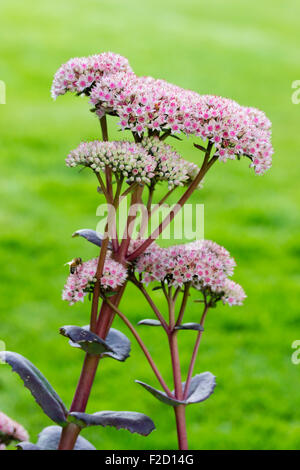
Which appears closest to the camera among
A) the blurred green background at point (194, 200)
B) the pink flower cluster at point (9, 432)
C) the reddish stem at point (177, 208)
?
the reddish stem at point (177, 208)

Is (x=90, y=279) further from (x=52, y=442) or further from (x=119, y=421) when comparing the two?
(x=52, y=442)

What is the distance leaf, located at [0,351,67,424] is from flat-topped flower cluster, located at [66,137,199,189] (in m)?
0.48

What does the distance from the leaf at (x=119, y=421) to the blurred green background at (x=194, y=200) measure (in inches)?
55.9

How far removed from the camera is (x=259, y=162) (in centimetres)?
143

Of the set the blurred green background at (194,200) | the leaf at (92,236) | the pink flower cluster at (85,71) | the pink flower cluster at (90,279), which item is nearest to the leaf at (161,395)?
the pink flower cluster at (90,279)

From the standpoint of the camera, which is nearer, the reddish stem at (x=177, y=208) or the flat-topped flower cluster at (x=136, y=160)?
the flat-topped flower cluster at (x=136, y=160)

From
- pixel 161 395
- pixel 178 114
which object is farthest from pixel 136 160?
pixel 161 395

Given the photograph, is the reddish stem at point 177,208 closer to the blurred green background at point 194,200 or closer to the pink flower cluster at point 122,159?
the pink flower cluster at point 122,159

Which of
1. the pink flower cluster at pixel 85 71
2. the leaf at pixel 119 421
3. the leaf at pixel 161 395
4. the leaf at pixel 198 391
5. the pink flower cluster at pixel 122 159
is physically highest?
the pink flower cluster at pixel 85 71

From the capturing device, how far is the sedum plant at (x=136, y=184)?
53.5 inches

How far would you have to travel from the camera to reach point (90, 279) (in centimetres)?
144

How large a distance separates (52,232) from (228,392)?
5.85ft

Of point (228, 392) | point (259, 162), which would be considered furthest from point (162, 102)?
point (228, 392)

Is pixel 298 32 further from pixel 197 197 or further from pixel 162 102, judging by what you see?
pixel 162 102
